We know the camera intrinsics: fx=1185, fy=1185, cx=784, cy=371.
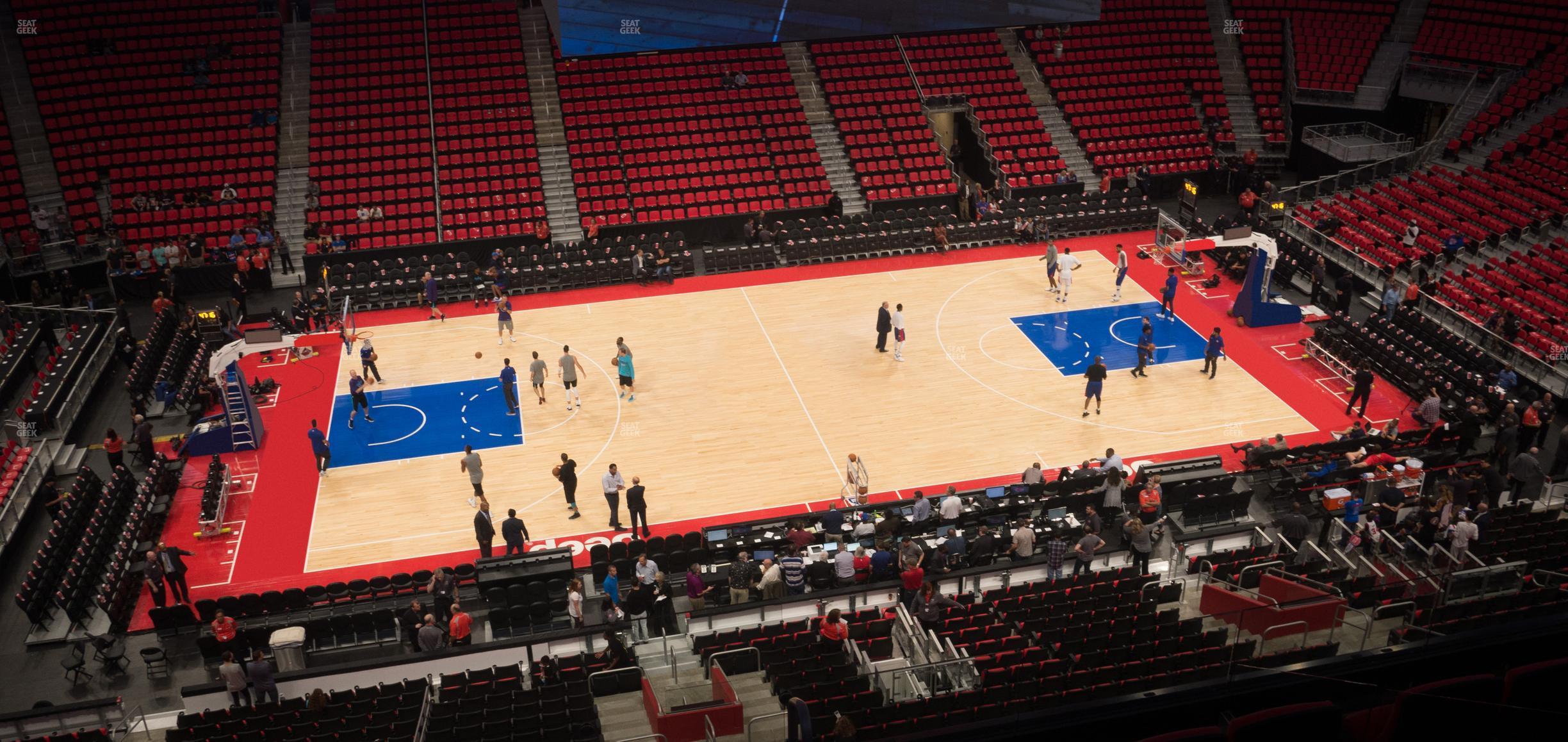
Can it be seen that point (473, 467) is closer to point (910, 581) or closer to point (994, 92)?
point (910, 581)

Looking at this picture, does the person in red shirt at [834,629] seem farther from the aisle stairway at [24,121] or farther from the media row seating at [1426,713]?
the aisle stairway at [24,121]

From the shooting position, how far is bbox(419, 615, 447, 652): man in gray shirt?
17.3 metres

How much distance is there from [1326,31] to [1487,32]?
514cm

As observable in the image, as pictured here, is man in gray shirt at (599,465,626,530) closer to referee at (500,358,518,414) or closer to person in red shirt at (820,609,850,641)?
referee at (500,358,518,414)

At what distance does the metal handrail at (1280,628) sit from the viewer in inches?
555

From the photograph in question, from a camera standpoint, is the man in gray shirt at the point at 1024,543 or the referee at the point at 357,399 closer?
the man in gray shirt at the point at 1024,543

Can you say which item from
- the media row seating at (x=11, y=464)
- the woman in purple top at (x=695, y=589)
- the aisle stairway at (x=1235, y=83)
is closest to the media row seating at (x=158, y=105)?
the media row seating at (x=11, y=464)

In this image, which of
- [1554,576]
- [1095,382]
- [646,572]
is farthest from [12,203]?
[1554,576]

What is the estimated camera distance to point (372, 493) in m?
23.1

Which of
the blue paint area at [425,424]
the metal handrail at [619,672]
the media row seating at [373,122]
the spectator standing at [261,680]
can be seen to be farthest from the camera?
the media row seating at [373,122]

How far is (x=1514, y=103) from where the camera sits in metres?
35.2

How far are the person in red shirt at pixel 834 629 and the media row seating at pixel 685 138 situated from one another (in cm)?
2144

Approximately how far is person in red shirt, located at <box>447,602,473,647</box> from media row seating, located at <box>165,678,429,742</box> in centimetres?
165

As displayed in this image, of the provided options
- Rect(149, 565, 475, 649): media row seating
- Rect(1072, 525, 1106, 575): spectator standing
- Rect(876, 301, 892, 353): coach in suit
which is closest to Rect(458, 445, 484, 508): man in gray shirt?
Rect(149, 565, 475, 649): media row seating
